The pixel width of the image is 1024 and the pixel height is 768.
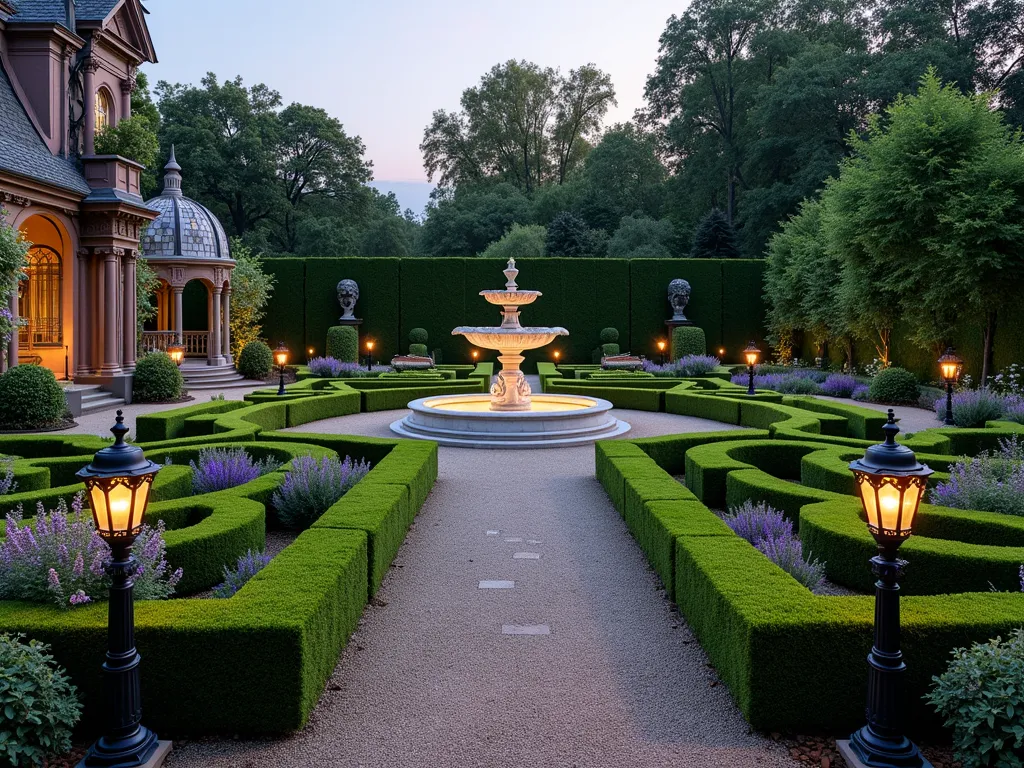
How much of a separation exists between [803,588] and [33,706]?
427cm

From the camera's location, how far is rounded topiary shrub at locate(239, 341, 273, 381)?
24.4m

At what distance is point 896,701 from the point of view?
12.0 feet

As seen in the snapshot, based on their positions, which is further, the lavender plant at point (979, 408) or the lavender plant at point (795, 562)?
the lavender plant at point (979, 408)

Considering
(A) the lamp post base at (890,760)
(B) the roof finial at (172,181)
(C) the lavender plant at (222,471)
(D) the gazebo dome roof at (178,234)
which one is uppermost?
(B) the roof finial at (172,181)

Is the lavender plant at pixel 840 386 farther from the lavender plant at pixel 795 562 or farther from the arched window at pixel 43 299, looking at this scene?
the arched window at pixel 43 299

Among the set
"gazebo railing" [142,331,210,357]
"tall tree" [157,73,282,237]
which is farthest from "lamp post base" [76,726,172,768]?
"tall tree" [157,73,282,237]

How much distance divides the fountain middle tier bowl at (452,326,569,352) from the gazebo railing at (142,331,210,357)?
43.1 feet

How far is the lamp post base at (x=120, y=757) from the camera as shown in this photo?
11.7 ft

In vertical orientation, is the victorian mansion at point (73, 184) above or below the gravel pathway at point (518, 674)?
above

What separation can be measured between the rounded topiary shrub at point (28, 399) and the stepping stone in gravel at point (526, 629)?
12298 millimetres

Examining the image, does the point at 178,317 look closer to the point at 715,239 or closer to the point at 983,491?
the point at 983,491

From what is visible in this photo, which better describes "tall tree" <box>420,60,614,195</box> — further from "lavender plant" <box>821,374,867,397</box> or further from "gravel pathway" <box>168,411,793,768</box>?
"gravel pathway" <box>168,411,793,768</box>

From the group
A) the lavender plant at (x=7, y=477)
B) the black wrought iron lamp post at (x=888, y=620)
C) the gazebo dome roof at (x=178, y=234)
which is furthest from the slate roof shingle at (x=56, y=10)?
the black wrought iron lamp post at (x=888, y=620)

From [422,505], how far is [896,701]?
5962mm
